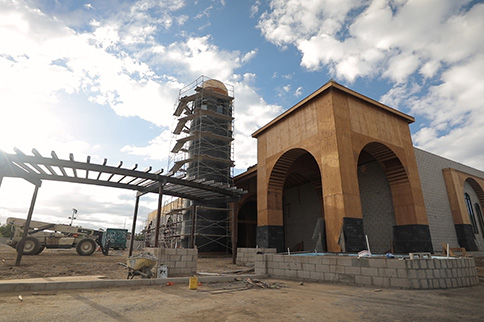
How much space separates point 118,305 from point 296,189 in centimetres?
2086

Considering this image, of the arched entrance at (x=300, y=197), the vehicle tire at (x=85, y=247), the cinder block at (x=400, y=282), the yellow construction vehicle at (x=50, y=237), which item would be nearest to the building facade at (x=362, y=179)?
the arched entrance at (x=300, y=197)

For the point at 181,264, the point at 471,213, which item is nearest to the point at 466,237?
the point at 471,213

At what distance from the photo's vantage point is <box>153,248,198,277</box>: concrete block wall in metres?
9.97

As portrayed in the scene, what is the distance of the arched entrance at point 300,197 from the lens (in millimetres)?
18172

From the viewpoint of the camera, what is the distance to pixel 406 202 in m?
15.5

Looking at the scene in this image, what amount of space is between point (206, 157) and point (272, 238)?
9.50m

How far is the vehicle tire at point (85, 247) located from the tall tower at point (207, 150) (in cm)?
706

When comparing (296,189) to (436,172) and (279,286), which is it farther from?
(279,286)

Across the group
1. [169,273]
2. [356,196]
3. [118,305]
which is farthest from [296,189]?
[118,305]

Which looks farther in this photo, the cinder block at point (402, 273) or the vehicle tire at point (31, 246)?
the vehicle tire at point (31, 246)

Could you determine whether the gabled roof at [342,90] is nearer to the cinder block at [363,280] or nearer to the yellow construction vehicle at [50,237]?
the cinder block at [363,280]

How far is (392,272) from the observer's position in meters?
7.19

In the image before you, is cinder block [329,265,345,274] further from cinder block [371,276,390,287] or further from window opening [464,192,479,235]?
window opening [464,192,479,235]

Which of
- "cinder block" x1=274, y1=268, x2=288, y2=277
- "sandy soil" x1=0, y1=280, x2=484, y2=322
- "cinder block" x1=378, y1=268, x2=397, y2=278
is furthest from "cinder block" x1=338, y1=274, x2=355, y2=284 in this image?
"cinder block" x1=274, y1=268, x2=288, y2=277
